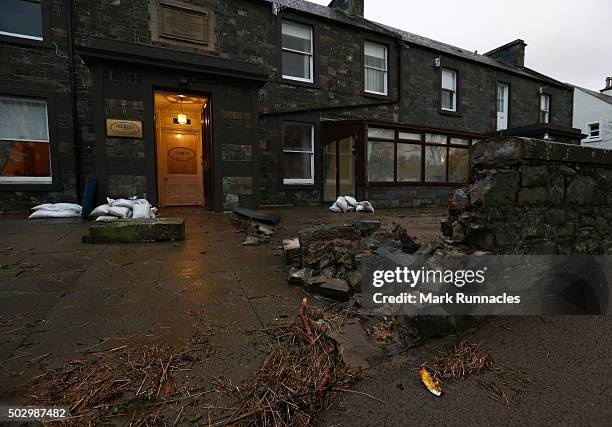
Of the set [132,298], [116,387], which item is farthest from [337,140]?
[116,387]

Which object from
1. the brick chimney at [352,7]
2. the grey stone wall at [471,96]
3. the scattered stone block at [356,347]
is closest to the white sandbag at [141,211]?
the scattered stone block at [356,347]

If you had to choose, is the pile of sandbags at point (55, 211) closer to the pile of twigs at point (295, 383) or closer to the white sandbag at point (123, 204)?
the white sandbag at point (123, 204)

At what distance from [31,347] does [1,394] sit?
1.51 feet

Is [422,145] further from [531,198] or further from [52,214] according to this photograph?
[52,214]

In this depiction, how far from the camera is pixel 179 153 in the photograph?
10844 millimetres

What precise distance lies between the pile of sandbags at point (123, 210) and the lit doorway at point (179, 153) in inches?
148

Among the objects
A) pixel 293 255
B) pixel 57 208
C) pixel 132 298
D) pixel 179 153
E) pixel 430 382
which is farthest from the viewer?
pixel 179 153

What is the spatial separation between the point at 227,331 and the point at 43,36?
10.7m

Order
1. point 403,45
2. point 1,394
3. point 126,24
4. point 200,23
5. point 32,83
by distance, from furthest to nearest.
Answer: point 403,45
point 200,23
point 126,24
point 32,83
point 1,394

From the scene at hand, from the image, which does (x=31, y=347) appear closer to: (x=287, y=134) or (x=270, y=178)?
(x=270, y=178)

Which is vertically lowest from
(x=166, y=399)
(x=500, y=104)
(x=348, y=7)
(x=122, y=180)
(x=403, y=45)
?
(x=166, y=399)

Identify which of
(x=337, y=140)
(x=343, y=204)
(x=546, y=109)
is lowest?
(x=343, y=204)

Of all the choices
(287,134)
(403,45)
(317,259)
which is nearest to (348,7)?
(403,45)

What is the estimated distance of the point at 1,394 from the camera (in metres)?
1.49
